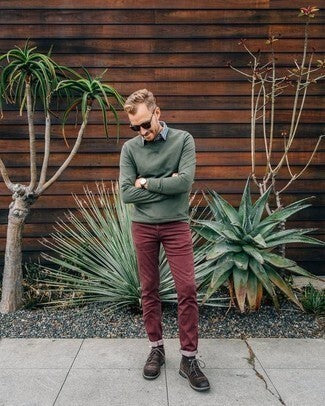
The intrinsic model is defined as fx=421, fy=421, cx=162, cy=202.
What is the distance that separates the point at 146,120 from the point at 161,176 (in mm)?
392

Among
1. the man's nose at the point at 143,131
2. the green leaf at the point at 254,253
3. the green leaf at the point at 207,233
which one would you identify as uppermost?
the man's nose at the point at 143,131

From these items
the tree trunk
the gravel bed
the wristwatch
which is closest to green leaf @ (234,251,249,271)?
the gravel bed

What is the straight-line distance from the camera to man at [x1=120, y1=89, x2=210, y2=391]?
9.09 feet

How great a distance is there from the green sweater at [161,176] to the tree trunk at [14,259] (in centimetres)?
166

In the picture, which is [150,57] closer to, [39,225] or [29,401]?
[39,225]

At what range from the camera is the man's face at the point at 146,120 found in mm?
2764

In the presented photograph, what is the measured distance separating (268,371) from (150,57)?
3.70 m

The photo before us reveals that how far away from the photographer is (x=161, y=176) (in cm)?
288

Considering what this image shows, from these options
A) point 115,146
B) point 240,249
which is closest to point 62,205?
point 115,146

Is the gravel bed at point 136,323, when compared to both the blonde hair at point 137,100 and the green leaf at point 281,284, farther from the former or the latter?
the blonde hair at point 137,100

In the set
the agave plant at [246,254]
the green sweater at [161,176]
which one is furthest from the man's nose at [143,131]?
the agave plant at [246,254]

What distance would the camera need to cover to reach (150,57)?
505 cm

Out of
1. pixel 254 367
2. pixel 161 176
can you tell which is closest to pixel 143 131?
pixel 161 176

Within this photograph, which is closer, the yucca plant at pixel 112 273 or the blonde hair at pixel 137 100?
the blonde hair at pixel 137 100
